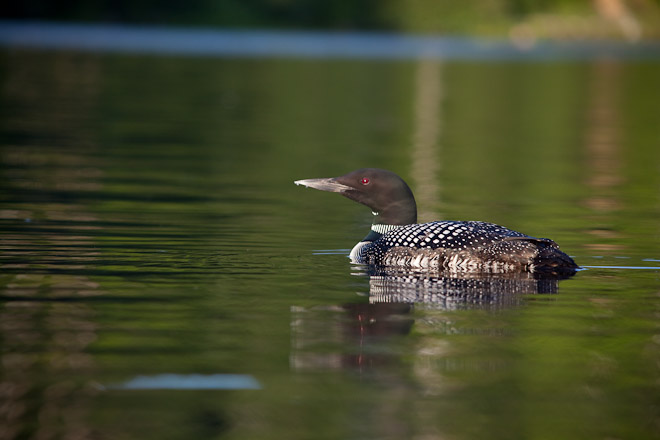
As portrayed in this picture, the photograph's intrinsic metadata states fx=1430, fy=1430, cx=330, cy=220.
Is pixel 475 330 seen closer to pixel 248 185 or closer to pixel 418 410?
pixel 418 410

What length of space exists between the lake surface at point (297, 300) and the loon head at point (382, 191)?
435mm

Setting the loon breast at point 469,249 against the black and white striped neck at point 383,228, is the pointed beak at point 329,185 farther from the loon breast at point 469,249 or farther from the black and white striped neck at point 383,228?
the loon breast at point 469,249

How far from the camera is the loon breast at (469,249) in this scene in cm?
854

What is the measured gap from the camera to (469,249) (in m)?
8.62

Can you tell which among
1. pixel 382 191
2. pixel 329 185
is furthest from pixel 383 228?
pixel 329 185

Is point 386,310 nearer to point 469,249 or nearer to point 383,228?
point 469,249

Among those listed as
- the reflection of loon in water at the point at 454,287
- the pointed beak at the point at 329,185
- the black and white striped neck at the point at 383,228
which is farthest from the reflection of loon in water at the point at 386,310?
the pointed beak at the point at 329,185

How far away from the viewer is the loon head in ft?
30.8

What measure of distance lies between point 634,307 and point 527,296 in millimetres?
601

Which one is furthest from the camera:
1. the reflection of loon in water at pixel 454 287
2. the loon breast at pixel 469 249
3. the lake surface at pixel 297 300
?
the loon breast at pixel 469 249

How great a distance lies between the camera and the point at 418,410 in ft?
17.9


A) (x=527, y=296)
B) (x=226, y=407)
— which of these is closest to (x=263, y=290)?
(x=527, y=296)

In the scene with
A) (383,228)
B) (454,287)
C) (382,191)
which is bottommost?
(454,287)

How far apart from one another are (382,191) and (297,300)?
1.84 metres
